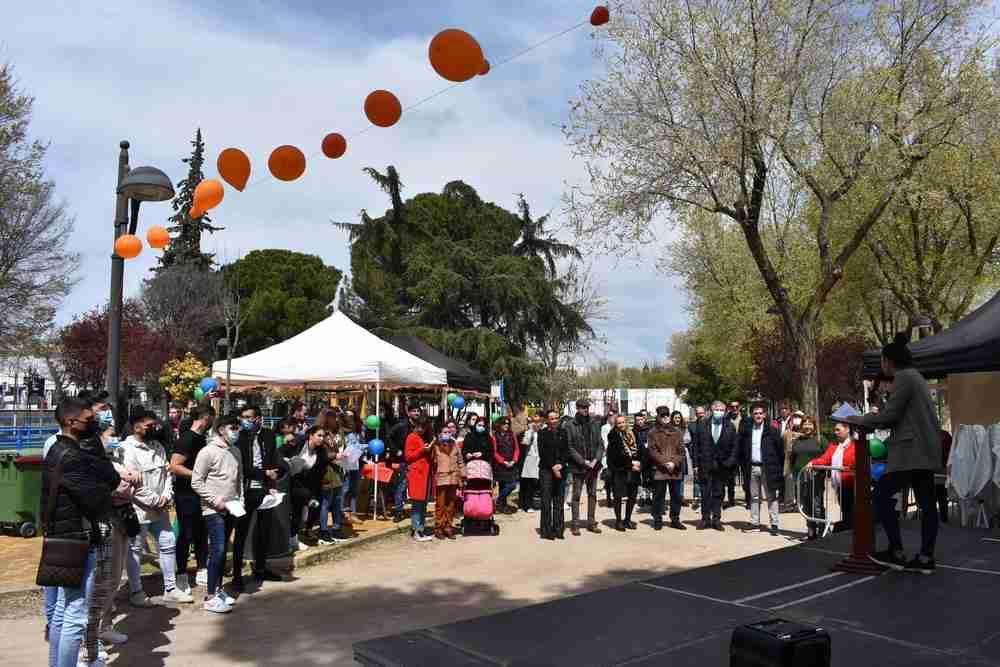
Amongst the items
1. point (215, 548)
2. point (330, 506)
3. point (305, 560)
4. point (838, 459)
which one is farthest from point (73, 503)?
point (838, 459)

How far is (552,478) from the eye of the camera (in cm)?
1198

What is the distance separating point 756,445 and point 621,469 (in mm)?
2077

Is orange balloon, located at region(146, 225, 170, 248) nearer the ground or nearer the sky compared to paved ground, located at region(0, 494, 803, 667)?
nearer the sky

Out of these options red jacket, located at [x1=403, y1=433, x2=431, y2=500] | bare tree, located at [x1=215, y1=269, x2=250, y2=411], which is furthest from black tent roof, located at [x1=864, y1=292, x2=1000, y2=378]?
bare tree, located at [x1=215, y1=269, x2=250, y2=411]

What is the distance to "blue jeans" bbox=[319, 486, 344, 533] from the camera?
11.0 metres

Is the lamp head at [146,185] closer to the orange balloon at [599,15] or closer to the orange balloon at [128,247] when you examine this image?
the orange balloon at [128,247]

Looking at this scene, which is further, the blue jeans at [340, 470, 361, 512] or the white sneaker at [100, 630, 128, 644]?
the blue jeans at [340, 470, 361, 512]

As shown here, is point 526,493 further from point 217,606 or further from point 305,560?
point 217,606

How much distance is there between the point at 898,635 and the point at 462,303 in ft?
107

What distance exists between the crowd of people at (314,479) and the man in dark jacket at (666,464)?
0.02 m

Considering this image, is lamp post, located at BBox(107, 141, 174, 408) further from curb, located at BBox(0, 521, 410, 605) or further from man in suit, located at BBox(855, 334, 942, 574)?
man in suit, located at BBox(855, 334, 942, 574)

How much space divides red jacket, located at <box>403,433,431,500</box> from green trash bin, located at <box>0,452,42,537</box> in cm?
484

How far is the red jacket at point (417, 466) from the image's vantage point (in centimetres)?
1177

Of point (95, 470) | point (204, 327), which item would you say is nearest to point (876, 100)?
point (95, 470)
